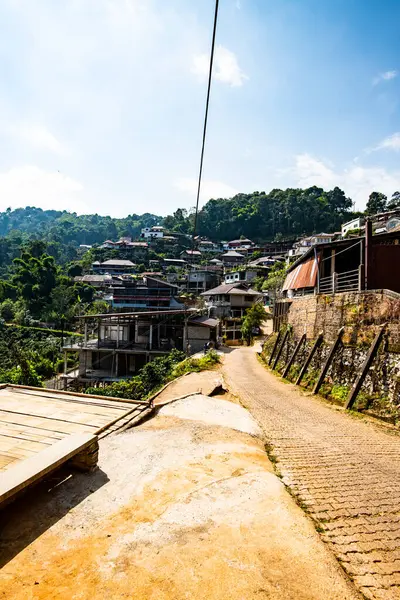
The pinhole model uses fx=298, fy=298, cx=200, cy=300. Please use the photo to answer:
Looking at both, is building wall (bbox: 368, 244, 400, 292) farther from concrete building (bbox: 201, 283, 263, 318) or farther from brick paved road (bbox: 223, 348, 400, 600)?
concrete building (bbox: 201, 283, 263, 318)

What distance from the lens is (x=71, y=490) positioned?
162 inches

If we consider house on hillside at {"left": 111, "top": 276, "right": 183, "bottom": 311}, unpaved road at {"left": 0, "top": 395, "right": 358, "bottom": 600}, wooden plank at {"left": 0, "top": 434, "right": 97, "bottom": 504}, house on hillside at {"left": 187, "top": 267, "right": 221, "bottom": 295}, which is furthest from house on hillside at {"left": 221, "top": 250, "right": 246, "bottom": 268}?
wooden plank at {"left": 0, "top": 434, "right": 97, "bottom": 504}

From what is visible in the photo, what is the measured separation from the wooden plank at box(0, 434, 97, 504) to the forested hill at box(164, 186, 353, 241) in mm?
98255

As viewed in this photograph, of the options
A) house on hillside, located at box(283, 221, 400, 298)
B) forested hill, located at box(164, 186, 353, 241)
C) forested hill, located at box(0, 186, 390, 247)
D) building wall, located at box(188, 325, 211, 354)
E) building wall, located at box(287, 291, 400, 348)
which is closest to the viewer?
building wall, located at box(287, 291, 400, 348)

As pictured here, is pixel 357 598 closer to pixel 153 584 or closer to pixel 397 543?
pixel 397 543

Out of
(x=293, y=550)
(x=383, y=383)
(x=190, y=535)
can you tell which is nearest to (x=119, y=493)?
(x=190, y=535)

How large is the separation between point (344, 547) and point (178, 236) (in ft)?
340

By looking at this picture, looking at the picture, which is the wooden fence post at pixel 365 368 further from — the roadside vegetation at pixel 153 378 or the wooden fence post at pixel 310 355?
the roadside vegetation at pixel 153 378

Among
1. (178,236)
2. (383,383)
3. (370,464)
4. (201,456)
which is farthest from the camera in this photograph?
(178,236)

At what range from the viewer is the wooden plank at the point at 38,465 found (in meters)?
3.24

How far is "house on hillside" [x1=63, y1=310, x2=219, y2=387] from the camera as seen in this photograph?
28266mm

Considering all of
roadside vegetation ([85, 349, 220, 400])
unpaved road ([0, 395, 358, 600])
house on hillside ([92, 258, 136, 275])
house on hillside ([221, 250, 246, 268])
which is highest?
house on hillside ([221, 250, 246, 268])

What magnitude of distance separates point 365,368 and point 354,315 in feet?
8.96

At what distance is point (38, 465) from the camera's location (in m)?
3.69
